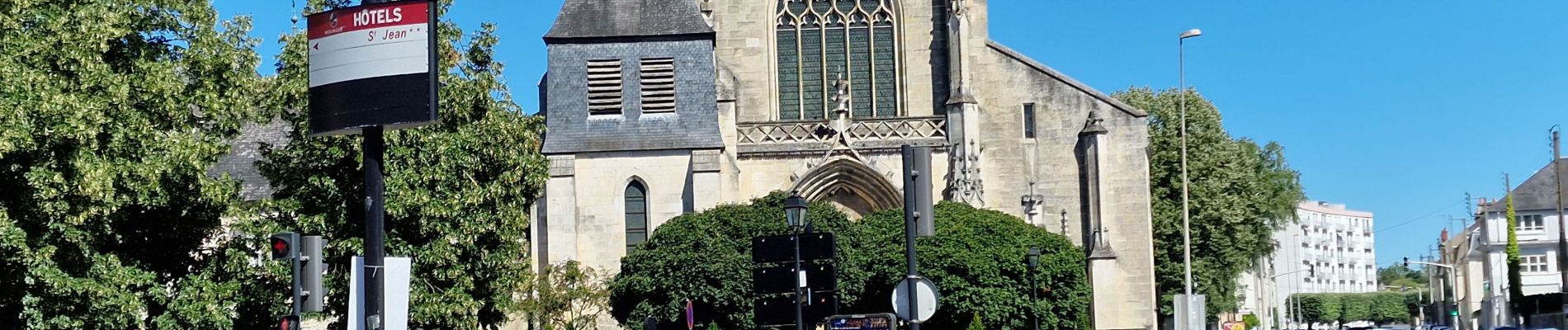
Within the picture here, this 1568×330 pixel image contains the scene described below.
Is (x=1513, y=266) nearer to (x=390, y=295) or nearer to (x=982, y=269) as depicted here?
(x=982, y=269)

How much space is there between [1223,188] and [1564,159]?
42305 millimetres

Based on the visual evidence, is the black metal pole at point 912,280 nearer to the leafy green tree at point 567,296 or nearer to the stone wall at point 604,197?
the leafy green tree at point 567,296

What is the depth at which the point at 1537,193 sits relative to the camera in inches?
3893

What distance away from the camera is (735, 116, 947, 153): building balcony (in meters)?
48.6

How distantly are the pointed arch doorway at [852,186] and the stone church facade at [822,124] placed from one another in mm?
42

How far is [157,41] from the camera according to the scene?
31656mm

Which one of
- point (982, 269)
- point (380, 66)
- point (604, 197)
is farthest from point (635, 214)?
point (380, 66)

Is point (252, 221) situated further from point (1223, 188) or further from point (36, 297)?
point (1223, 188)

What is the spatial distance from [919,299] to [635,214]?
94.5 ft

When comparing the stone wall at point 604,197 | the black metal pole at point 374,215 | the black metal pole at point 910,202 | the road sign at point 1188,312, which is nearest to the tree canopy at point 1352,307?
the stone wall at point 604,197

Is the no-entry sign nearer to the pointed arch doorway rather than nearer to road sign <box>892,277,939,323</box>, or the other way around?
road sign <box>892,277,939,323</box>

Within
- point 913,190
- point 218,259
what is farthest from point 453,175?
point 913,190

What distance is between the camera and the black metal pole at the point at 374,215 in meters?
15.3

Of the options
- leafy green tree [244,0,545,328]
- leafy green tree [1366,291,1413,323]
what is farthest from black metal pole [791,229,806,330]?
leafy green tree [1366,291,1413,323]
